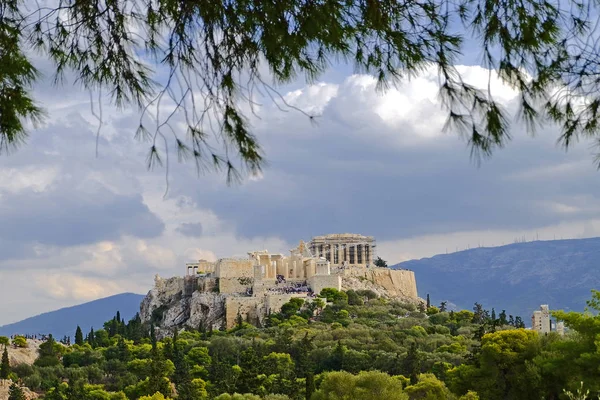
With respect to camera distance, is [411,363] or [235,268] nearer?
[411,363]

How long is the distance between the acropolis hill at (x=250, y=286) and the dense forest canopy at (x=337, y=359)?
153cm

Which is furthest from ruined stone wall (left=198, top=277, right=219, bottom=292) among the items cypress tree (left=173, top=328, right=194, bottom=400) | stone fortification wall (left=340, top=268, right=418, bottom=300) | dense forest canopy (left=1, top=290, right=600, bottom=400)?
cypress tree (left=173, top=328, right=194, bottom=400)

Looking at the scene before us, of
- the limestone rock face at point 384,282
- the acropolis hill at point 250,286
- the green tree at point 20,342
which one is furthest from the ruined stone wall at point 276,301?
the green tree at point 20,342

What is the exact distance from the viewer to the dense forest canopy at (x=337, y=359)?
31844 mm

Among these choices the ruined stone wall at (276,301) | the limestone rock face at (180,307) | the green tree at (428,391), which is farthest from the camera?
the limestone rock face at (180,307)

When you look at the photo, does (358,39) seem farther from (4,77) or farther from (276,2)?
(4,77)

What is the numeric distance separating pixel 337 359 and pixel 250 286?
73.2 ft

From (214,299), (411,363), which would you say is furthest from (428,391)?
(214,299)

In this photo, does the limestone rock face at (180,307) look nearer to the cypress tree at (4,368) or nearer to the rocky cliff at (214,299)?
the rocky cliff at (214,299)

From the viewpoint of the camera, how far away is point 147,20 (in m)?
8.67

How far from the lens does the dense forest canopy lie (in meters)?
31.8

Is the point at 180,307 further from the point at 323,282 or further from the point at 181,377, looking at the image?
the point at 181,377

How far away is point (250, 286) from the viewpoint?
7150 cm

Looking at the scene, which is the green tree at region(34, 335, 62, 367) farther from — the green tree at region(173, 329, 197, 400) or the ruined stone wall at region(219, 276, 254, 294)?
the ruined stone wall at region(219, 276, 254, 294)
